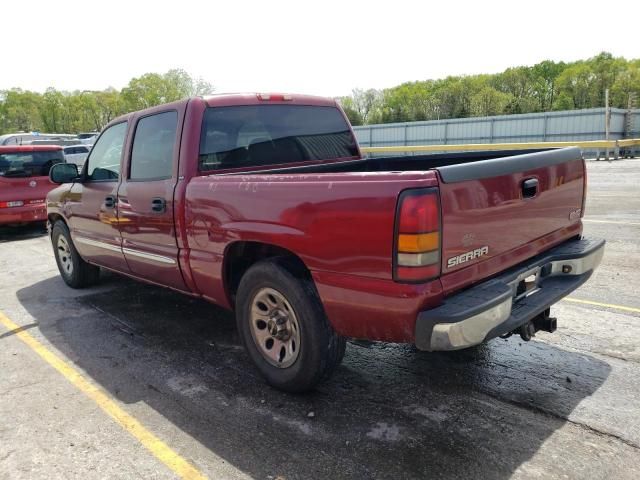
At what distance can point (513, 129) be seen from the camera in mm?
34188

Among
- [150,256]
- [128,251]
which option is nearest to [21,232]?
[128,251]

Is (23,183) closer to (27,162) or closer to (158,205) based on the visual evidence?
(27,162)

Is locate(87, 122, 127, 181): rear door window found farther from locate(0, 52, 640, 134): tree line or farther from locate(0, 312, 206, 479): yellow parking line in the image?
locate(0, 52, 640, 134): tree line

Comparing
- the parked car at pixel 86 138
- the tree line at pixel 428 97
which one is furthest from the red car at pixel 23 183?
the tree line at pixel 428 97

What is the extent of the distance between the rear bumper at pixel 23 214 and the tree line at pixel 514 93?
6487cm

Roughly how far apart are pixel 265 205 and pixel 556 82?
82.0 m

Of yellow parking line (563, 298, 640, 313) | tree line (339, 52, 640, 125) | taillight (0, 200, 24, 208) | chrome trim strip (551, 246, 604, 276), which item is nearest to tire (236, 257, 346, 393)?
chrome trim strip (551, 246, 604, 276)

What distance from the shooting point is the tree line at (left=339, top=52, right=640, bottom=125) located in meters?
66.9

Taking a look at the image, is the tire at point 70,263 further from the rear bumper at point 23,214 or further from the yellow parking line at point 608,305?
the yellow parking line at point 608,305

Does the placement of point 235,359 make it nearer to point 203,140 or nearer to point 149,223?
point 149,223

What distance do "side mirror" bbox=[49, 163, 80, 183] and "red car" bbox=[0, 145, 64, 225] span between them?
497 cm

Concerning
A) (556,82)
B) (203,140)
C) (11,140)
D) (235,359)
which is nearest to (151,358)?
(235,359)

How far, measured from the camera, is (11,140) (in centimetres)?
2589

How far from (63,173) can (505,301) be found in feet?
15.6
